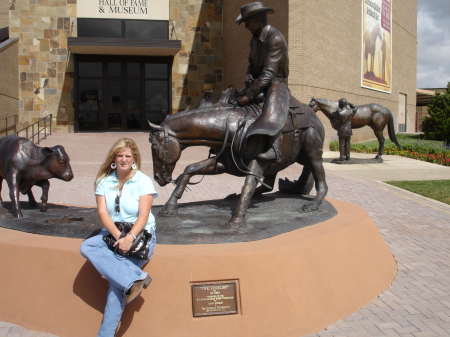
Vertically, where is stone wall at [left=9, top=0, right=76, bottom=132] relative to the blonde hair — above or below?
above

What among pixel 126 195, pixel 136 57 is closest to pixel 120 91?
pixel 136 57

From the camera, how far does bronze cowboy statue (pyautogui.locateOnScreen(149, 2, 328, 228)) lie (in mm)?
4480

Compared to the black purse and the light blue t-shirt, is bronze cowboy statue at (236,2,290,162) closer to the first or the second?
the light blue t-shirt

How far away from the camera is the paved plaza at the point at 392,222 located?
368 cm

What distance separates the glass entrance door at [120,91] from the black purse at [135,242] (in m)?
22.5

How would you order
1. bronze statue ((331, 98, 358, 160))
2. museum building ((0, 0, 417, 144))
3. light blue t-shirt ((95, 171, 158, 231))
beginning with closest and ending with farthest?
1. light blue t-shirt ((95, 171, 158, 231))
2. bronze statue ((331, 98, 358, 160))
3. museum building ((0, 0, 417, 144))

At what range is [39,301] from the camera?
3.56 m

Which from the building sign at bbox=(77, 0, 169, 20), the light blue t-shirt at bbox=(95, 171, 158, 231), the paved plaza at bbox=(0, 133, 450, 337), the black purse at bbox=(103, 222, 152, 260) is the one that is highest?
the building sign at bbox=(77, 0, 169, 20)

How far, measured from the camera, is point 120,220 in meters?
3.33

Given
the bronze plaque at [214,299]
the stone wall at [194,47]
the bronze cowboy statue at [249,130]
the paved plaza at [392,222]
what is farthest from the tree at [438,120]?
the bronze plaque at [214,299]

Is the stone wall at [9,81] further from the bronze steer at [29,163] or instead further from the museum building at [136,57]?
the bronze steer at [29,163]

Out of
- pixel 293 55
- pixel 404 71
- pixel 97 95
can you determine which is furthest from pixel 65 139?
pixel 404 71

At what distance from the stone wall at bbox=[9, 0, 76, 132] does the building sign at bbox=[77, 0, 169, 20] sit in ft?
3.84

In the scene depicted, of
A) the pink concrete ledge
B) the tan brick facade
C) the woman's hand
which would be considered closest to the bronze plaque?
the pink concrete ledge
